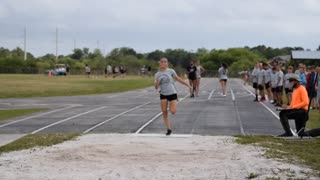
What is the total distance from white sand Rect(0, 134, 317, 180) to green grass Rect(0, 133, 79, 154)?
450 mm

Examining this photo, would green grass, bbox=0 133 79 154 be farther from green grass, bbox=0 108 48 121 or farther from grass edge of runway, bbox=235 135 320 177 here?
green grass, bbox=0 108 48 121

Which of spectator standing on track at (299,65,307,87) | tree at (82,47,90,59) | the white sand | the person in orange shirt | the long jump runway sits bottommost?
the long jump runway

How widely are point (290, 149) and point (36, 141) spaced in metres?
5.39

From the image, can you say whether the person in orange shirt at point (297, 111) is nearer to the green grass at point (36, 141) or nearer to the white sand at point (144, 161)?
the white sand at point (144, 161)

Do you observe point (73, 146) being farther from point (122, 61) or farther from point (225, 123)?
point (122, 61)

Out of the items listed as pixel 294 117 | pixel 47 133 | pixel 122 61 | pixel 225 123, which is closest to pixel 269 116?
pixel 225 123

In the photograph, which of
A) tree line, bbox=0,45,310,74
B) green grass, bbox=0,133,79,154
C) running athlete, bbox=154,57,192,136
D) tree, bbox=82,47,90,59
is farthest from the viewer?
tree, bbox=82,47,90,59

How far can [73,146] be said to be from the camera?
1122cm

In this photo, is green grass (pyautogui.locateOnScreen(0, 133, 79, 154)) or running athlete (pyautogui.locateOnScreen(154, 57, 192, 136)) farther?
running athlete (pyautogui.locateOnScreen(154, 57, 192, 136))

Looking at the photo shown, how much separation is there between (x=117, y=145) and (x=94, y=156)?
1321 mm

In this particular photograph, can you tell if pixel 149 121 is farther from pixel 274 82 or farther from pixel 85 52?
pixel 85 52

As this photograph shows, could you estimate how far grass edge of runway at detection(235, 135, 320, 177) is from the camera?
378 inches

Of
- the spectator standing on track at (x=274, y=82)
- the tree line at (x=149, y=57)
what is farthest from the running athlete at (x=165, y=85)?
the tree line at (x=149, y=57)

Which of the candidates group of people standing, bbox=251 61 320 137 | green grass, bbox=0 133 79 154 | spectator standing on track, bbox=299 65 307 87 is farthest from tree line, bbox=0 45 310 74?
green grass, bbox=0 133 79 154
